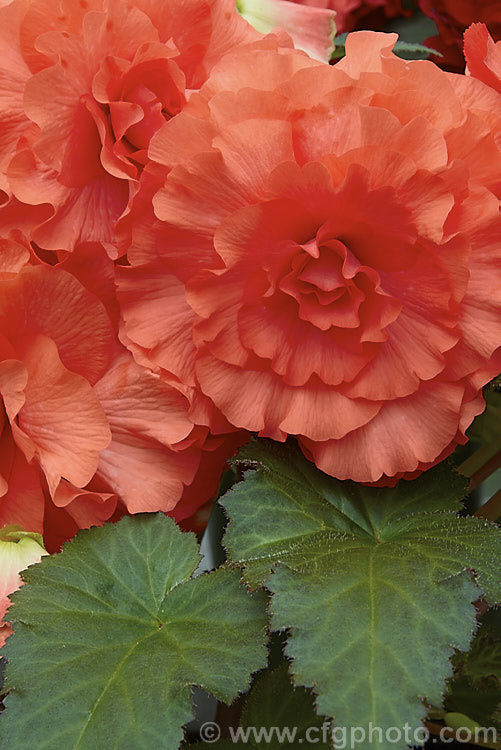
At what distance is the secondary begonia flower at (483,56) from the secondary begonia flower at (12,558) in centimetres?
34

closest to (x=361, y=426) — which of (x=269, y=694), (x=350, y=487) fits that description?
(x=350, y=487)

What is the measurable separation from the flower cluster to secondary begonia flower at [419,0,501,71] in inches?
9.5

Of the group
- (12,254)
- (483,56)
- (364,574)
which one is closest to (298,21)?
(483,56)

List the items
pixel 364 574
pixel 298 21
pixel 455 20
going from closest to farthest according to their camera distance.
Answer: pixel 364 574, pixel 298 21, pixel 455 20

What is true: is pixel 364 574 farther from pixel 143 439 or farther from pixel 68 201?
pixel 68 201

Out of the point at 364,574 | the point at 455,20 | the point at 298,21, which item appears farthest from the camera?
the point at 455,20

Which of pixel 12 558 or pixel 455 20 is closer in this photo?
pixel 12 558

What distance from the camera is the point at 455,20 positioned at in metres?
0.70

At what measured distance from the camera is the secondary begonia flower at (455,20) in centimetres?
68

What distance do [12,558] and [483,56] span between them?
0.36m

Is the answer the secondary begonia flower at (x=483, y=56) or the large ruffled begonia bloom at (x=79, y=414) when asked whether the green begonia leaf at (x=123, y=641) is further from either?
the secondary begonia flower at (x=483, y=56)

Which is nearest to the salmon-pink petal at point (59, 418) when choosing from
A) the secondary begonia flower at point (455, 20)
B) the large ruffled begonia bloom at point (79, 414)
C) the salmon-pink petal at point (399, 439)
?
the large ruffled begonia bloom at point (79, 414)

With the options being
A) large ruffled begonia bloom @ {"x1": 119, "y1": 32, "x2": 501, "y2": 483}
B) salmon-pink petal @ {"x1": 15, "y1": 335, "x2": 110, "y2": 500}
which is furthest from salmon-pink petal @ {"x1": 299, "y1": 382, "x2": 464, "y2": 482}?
salmon-pink petal @ {"x1": 15, "y1": 335, "x2": 110, "y2": 500}

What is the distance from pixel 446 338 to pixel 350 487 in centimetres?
10
